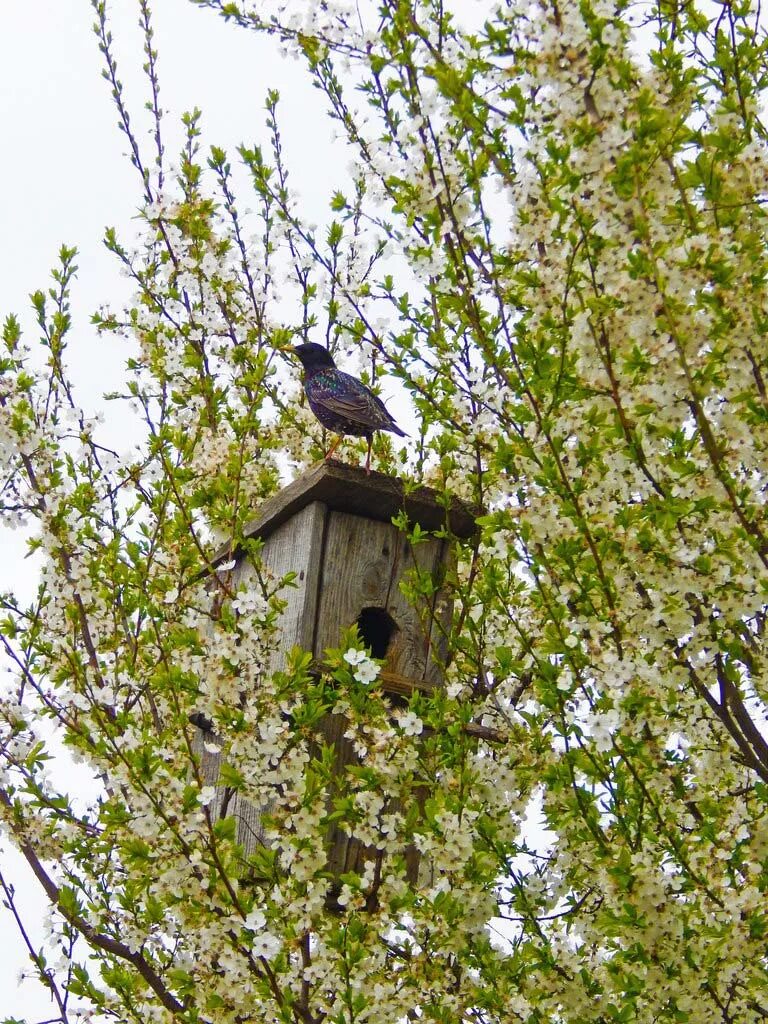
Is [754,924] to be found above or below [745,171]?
below

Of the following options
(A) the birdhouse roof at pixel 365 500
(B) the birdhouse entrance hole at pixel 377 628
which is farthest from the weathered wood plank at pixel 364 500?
(B) the birdhouse entrance hole at pixel 377 628

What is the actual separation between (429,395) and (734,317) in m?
Answer: 1.59

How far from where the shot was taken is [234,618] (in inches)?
128

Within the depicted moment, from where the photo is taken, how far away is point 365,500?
4160 millimetres

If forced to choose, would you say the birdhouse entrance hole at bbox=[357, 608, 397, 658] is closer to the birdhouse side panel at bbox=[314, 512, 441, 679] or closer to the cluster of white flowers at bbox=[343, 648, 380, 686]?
the birdhouse side panel at bbox=[314, 512, 441, 679]

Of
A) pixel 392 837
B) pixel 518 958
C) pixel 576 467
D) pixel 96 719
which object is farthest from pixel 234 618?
pixel 518 958

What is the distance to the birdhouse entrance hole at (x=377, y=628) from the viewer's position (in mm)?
4184

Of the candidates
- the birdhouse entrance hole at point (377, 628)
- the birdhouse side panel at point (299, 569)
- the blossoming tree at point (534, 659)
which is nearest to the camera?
the blossoming tree at point (534, 659)

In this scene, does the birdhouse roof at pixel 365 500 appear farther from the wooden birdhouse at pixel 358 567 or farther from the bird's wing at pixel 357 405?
the bird's wing at pixel 357 405

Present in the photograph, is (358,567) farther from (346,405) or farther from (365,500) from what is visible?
(346,405)

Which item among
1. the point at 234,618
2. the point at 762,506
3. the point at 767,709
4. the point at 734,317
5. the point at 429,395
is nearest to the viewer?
the point at 734,317

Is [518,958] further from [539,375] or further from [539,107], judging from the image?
[539,107]

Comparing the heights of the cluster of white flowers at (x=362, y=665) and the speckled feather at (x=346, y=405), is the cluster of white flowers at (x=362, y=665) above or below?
below

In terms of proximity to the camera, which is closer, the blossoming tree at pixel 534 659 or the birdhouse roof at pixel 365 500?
the blossoming tree at pixel 534 659
